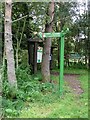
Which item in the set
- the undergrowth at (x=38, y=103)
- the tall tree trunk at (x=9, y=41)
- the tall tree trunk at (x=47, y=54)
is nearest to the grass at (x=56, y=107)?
the undergrowth at (x=38, y=103)

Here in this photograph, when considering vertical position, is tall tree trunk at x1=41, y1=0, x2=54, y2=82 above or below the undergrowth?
above

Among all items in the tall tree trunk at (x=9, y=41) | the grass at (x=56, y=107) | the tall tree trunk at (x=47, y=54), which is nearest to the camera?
the grass at (x=56, y=107)

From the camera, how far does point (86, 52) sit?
60.6 ft

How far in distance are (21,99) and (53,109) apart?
778mm

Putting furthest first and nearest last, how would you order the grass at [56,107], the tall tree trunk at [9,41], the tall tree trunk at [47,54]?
the tall tree trunk at [47,54], the tall tree trunk at [9,41], the grass at [56,107]

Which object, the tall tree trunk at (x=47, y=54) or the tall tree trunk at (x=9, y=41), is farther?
the tall tree trunk at (x=47, y=54)

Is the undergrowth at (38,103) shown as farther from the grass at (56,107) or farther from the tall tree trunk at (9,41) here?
the tall tree trunk at (9,41)

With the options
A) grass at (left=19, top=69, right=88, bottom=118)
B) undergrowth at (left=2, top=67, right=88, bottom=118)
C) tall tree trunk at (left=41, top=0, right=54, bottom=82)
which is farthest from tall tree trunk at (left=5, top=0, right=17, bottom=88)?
tall tree trunk at (left=41, top=0, right=54, bottom=82)

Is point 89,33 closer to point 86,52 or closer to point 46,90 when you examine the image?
point 86,52

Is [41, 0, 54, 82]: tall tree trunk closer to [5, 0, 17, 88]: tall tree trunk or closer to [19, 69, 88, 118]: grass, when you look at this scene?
[19, 69, 88, 118]: grass

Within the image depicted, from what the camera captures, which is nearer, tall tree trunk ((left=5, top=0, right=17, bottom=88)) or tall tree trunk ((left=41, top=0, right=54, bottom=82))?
tall tree trunk ((left=5, top=0, right=17, bottom=88))

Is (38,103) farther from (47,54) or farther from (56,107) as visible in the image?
(47,54)

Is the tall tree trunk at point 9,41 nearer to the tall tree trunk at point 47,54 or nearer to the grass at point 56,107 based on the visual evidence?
the grass at point 56,107

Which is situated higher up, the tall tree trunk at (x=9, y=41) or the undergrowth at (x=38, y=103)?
the tall tree trunk at (x=9, y=41)
